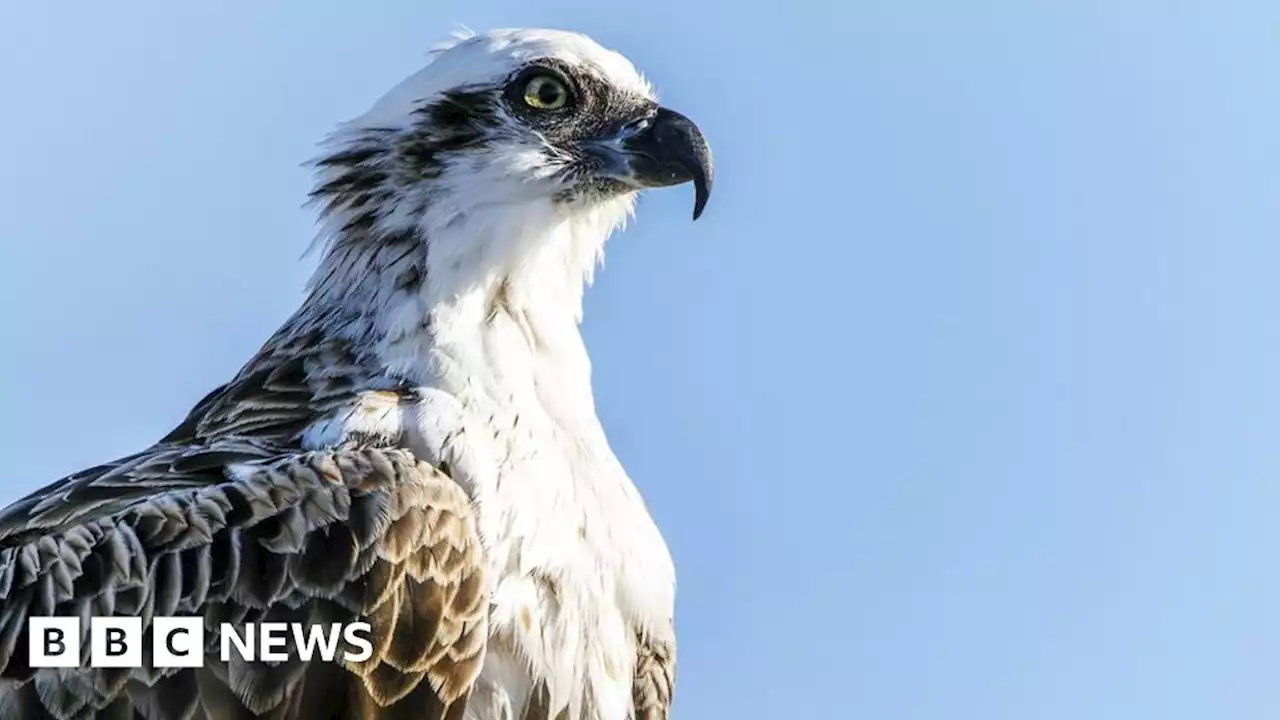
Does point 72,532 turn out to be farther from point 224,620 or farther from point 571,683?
point 571,683

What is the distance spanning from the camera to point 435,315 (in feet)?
39.9

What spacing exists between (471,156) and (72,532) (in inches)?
97.3

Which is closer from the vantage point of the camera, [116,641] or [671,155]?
[116,641]

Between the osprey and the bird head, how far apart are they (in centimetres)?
1

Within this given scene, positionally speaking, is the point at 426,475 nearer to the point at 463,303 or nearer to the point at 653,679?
the point at 463,303

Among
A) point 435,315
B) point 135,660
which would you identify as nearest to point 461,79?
point 435,315

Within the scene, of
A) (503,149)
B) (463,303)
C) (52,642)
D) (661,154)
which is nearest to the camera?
(52,642)

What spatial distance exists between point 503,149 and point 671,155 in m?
0.75

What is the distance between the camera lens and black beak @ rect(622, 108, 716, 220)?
12742mm

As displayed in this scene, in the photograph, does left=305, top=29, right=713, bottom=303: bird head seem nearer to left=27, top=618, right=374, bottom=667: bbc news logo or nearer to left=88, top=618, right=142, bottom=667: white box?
left=27, top=618, right=374, bottom=667: bbc news logo

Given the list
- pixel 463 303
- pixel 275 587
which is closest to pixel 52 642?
pixel 275 587

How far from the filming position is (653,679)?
40.3 ft

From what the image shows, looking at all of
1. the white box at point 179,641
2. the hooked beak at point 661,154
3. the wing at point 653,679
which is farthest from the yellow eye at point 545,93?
the white box at point 179,641

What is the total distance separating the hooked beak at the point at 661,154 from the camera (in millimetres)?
12750
